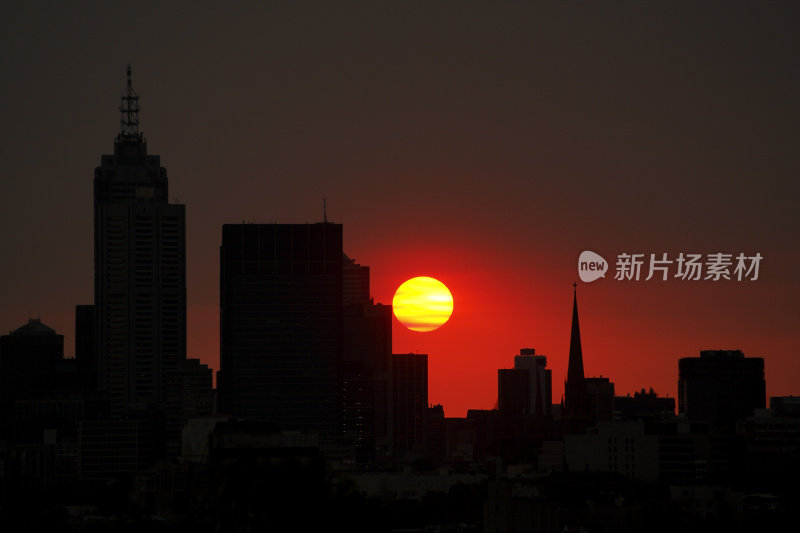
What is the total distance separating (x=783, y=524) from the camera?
19762 cm

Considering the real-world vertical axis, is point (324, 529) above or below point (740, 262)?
below

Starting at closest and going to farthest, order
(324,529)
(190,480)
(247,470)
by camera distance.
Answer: (324,529), (247,470), (190,480)

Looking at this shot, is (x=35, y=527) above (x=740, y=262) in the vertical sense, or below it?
below

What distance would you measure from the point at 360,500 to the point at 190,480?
29.4 meters

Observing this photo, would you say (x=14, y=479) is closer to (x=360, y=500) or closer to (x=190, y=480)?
(x=190, y=480)

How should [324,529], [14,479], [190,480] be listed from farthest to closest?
[190,480] → [14,479] → [324,529]

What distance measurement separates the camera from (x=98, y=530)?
15000cm

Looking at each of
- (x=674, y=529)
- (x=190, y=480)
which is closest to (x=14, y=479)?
(x=190, y=480)

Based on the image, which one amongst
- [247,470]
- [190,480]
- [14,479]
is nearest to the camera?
[247,470]

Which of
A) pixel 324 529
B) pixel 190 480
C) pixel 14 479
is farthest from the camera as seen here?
pixel 190 480

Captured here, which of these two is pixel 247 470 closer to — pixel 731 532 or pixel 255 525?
pixel 255 525

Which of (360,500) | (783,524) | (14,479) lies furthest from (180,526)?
(783,524)

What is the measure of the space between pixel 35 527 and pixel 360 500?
92.2ft

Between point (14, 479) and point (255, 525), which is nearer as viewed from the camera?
point (255, 525)
